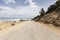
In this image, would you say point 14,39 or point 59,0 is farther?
point 59,0

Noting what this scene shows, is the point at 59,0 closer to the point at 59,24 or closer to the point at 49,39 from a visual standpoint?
the point at 59,24

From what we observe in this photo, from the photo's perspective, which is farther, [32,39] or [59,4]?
[59,4]

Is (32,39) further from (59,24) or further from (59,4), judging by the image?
(59,4)

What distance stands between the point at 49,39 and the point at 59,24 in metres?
14.5

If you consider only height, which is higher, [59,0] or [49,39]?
[59,0]

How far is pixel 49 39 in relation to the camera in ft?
35.2

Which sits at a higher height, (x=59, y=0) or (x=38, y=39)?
(x=59, y=0)

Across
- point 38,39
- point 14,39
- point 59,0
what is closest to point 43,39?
point 38,39

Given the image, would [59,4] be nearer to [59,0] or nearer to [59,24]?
[59,0]

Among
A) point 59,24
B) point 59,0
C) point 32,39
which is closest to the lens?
point 32,39

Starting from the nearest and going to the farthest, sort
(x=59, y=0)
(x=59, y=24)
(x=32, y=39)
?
(x=32, y=39), (x=59, y=24), (x=59, y=0)

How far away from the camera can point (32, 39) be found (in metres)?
10.6

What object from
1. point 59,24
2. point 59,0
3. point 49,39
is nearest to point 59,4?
point 59,0

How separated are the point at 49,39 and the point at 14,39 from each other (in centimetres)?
276
